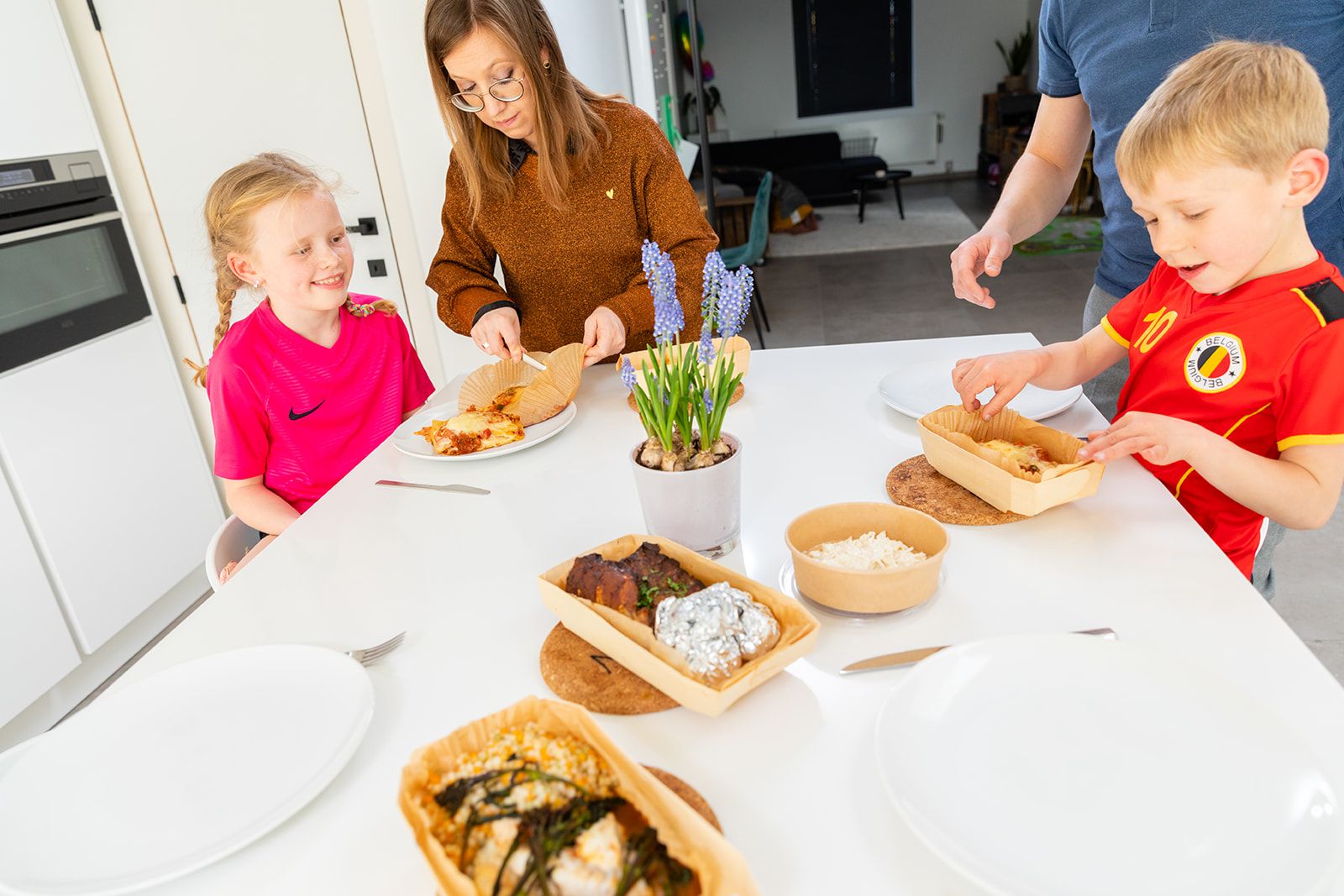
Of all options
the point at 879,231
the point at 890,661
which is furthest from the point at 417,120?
the point at 879,231

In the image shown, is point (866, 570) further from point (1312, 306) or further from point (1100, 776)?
point (1312, 306)

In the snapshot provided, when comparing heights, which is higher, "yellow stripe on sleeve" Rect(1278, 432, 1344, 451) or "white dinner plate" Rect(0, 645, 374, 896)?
"yellow stripe on sleeve" Rect(1278, 432, 1344, 451)

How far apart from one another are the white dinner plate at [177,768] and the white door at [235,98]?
2225 millimetres

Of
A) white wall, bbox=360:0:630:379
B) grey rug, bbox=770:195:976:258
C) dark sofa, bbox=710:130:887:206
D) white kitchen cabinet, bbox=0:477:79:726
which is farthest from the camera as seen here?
dark sofa, bbox=710:130:887:206

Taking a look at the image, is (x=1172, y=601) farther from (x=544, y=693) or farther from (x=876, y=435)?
(x=544, y=693)

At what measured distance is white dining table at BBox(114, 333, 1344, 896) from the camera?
0.66m

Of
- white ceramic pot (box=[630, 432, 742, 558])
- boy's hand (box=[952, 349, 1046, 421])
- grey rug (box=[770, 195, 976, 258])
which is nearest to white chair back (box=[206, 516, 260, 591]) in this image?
white ceramic pot (box=[630, 432, 742, 558])

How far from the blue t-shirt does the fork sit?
57.2 inches

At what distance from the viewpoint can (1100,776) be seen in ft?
2.14

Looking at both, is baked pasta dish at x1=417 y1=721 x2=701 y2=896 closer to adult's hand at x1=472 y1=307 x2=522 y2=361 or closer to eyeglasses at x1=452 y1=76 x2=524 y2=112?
adult's hand at x1=472 y1=307 x2=522 y2=361

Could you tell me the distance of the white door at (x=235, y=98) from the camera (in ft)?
8.86

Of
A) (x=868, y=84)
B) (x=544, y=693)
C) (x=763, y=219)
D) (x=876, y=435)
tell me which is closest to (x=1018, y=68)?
(x=868, y=84)

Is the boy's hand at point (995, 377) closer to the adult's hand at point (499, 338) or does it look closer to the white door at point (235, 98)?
the adult's hand at point (499, 338)

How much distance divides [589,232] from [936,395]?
32.2 inches
